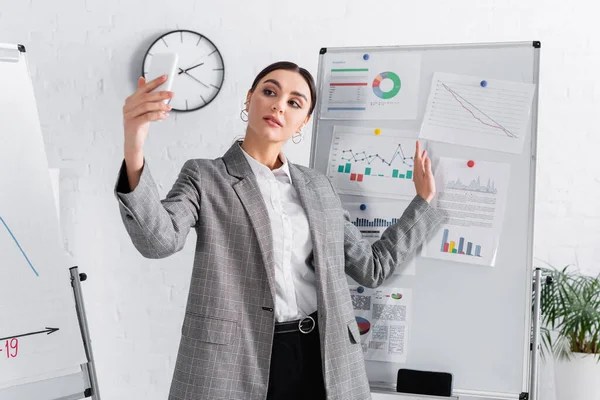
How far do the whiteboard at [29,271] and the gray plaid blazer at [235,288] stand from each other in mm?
335

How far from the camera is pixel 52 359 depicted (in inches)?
70.8

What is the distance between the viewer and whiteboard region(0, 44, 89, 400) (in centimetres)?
174

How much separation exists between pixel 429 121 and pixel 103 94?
4.81 feet

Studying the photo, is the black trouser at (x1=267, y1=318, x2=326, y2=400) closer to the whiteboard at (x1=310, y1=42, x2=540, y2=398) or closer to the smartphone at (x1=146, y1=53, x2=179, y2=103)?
the whiteboard at (x1=310, y1=42, x2=540, y2=398)

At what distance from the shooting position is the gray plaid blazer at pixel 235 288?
1644mm

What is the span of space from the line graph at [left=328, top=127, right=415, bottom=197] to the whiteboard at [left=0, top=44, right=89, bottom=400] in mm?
819

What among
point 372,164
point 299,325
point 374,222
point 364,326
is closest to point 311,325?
point 299,325

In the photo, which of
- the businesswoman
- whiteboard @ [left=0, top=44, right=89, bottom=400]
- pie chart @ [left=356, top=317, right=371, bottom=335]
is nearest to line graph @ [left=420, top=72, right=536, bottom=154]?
the businesswoman

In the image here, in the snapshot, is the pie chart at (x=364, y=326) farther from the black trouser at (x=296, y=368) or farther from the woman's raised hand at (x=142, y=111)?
the woman's raised hand at (x=142, y=111)

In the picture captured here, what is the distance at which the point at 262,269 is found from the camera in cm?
170

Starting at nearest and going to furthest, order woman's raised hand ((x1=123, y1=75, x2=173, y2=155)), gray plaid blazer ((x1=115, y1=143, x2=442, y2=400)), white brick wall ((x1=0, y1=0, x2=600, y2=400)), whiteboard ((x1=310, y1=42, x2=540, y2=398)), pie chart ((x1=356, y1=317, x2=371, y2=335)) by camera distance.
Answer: woman's raised hand ((x1=123, y1=75, x2=173, y2=155))
gray plaid blazer ((x1=115, y1=143, x2=442, y2=400))
whiteboard ((x1=310, y1=42, x2=540, y2=398))
pie chart ((x1=356, y1=317, x2=371, y2=335))
white brick wall ((x1=0, y1=0, x2=600, y2=400))

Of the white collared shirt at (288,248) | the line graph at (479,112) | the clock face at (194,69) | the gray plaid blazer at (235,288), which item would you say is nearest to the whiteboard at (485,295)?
the line graph at (479,112)

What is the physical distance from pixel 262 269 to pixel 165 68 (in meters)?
0.52

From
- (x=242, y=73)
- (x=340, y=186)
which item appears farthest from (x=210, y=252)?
(x=242, y=73)
